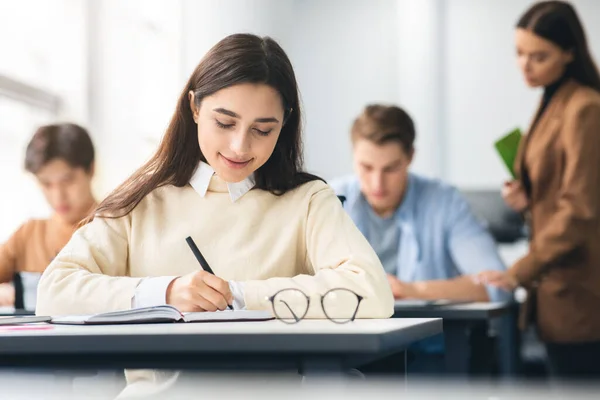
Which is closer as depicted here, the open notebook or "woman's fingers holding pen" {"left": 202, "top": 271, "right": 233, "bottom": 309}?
the open notebook

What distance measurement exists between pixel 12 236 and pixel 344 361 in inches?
78.2

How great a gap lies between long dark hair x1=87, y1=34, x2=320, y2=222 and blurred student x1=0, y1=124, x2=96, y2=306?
1065 mm

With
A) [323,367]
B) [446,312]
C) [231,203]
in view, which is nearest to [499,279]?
[446,312]

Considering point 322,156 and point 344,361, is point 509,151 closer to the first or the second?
point 344,361

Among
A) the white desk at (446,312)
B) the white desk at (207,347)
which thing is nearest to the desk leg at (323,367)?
the white desk at (207,347)

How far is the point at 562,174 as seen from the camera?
9.55ft

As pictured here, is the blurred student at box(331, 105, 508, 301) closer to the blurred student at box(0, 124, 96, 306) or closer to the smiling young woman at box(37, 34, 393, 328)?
the blurred student at box(0, 124, 96, 306)

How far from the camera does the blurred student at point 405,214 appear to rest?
10.0 feet

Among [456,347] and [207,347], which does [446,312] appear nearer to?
[456,347]

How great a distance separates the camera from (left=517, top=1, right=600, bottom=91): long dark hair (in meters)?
2.90

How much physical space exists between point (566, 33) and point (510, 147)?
1.33 ft

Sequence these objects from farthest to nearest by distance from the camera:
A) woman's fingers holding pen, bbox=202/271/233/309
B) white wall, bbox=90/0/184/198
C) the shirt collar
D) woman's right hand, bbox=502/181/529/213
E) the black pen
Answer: white wall, bbox=90/0/184/198
woman's right hand, bbox=502/181/529/213
the shirt collar
the black pen
woman's fingers holding pen, bbox=202/271/233/309

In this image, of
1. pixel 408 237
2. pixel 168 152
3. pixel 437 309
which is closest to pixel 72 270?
pixel 168 152

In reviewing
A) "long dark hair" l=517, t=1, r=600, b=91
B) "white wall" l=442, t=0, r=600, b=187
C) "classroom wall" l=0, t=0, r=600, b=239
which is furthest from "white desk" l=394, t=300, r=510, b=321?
"white wall" l=442, t=0, r=600, b=187
